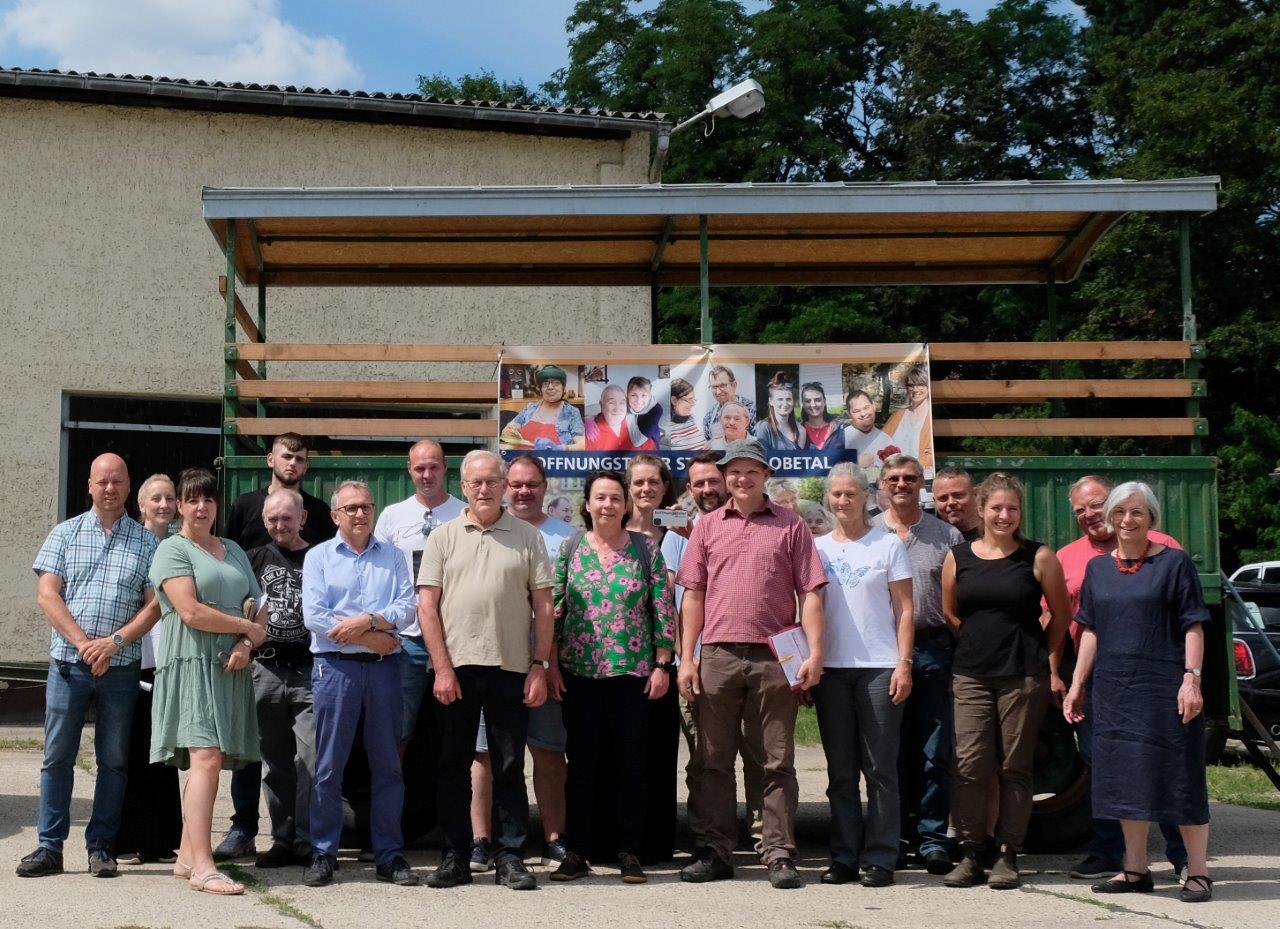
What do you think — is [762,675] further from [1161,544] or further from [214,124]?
[214,124]

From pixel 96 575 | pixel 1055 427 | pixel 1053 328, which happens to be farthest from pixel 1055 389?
pixel 96 575

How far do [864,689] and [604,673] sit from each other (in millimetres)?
1142

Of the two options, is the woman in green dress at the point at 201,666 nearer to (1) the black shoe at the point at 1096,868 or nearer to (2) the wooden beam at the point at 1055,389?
(1) the black shoe at the point at 1096,868

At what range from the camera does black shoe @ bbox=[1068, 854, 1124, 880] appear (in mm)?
6973

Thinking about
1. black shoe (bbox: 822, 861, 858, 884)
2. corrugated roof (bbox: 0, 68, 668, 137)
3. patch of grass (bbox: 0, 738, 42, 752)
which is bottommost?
patch of grass (bbox: 0, 738, 42, 752)

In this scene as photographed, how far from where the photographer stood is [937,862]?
6.84 metres

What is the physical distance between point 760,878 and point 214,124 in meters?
12.0

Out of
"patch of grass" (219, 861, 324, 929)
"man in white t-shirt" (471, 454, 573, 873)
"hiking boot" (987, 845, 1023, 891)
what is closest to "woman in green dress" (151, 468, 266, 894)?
"patch of grass" (219, 861, 324, 929)

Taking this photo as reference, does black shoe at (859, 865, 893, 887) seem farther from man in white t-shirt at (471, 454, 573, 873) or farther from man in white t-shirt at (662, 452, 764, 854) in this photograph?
man in white t-shirt at (471, 454, 573, 873)

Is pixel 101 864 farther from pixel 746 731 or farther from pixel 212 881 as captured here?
pixel 746 731

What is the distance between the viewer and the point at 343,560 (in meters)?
6.61

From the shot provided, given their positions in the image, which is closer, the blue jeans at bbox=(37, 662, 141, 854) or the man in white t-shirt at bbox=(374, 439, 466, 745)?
the blue jeans at bbox=(37, 662, 141, 854)

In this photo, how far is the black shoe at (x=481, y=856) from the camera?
6.79 meters

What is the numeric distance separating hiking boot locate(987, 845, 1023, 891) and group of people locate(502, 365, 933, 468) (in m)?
2.37
